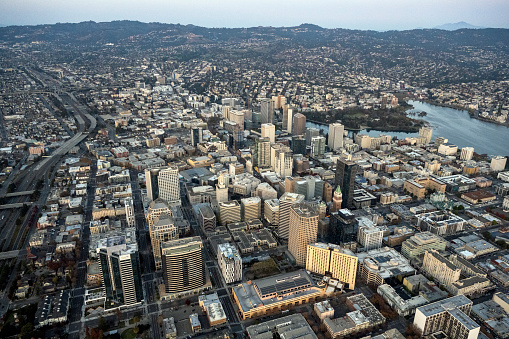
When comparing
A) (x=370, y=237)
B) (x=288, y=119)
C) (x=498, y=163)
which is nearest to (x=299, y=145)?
(x=288, y=119)

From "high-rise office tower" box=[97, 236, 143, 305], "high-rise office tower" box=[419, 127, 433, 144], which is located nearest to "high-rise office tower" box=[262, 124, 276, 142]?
"high-rise office tower" box=[419, 127, 433, 144]

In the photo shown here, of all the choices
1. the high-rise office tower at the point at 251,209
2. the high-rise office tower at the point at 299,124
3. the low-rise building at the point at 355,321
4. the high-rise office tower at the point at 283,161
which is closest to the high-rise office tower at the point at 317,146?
the high-rise office tower at the point at 283,161

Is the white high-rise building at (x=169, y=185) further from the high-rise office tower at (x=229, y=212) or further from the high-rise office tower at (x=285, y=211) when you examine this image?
the high-rise office tower at (x=285, y=211)

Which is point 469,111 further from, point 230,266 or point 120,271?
point 120,271

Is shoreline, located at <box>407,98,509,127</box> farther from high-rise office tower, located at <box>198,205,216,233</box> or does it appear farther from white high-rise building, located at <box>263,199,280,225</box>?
high-rise office tower, located at <box>198,205,216,233</box>

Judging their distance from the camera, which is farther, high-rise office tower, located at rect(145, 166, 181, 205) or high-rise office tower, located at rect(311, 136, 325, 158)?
high-rise office tower, located at rect(311, 136, 325, 158)
